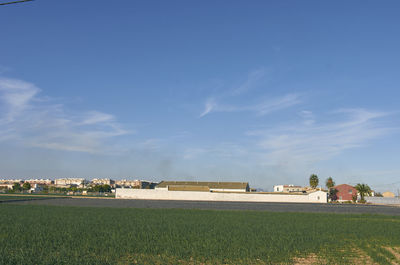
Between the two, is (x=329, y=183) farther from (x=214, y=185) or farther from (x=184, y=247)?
(x=184, y=247)

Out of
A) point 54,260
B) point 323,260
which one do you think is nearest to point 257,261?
point 323,260

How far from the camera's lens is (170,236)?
23062mm

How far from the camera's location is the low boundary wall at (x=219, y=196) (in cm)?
10175

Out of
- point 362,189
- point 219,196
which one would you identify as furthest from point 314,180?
point 219,196

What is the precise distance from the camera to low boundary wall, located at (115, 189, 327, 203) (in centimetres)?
10175

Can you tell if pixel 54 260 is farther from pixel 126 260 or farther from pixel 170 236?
pixel 170 236

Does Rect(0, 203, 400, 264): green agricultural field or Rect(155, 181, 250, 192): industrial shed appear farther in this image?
Rect(155, 181, 250, 192): industrial shed

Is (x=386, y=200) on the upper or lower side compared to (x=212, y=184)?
lower

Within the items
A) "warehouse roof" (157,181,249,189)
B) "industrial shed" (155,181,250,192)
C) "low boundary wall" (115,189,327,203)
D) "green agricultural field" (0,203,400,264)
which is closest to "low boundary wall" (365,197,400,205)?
"low boundary wall" (115,189,327,203)

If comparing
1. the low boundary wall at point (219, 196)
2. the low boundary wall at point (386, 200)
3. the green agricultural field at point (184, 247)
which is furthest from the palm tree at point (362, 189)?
the green agricultural field at point (184, 247)

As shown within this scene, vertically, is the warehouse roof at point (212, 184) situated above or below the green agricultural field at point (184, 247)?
above

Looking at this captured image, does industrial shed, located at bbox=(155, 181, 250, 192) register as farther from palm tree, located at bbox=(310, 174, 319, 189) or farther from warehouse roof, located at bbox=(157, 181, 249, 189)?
palm tree, located at bbox=(310, 174, 319, 189)

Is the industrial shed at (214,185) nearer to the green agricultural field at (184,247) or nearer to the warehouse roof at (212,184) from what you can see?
the warehouse roof at (212,184)

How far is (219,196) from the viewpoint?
345 ft
